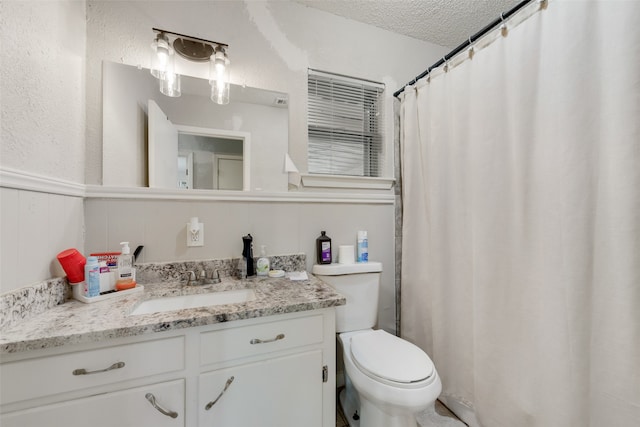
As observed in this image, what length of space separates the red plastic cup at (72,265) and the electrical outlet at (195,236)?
42 cm

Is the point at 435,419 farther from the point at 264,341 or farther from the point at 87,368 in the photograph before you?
the point at 87,368

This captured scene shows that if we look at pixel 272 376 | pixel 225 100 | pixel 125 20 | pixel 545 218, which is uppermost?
pixel 125 20

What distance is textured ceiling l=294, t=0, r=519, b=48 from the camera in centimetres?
155

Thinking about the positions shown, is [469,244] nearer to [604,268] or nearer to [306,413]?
[604,268]

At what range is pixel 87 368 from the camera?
2.39 ft

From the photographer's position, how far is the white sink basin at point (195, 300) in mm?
1039

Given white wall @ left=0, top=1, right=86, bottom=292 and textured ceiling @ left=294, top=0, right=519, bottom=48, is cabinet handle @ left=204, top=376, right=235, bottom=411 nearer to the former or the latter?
white wall @ left=0, top=1, right=86, bottom=292

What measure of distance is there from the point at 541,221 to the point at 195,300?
147 centimetres

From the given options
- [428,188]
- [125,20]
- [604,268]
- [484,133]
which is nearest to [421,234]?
[428,188]

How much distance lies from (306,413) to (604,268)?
1.15 m

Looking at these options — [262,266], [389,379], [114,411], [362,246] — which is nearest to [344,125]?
[362,246]

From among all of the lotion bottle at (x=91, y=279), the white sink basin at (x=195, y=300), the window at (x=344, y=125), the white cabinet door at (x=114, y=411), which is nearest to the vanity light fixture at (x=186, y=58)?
the window at (x=344, y=125)

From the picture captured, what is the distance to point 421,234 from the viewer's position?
5.22 feet

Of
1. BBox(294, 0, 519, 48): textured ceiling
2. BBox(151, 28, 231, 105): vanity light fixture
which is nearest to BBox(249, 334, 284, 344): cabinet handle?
BBox(151, 28, 231, 105): vanity light fixture
